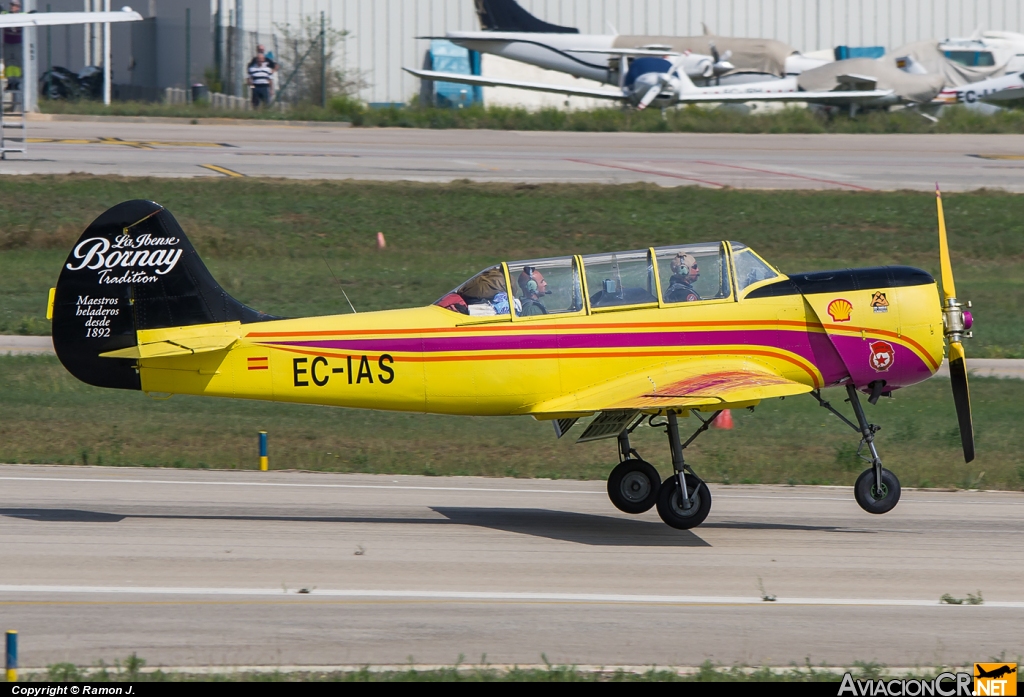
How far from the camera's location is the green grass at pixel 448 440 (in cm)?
1423

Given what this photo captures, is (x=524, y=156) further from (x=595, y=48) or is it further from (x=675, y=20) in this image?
(x=675, y=20)

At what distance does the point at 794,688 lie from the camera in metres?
6.87

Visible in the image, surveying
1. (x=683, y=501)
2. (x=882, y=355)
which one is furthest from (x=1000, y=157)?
(x=683, y=501)

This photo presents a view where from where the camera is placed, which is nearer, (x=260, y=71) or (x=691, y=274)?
(x=691, y=274)

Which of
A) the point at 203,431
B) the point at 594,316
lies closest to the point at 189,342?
the point at 594,316

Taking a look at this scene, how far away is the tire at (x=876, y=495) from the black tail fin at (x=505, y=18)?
39.6 metres

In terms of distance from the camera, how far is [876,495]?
11.4m

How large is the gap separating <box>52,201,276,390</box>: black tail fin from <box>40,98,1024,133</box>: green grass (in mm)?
31297

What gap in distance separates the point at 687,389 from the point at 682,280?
1.21 meters

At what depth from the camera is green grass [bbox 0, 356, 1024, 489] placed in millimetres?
14227

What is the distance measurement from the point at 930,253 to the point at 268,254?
1491cm

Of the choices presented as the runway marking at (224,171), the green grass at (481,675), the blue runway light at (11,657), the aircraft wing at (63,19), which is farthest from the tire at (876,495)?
the runway marking at (224,171)

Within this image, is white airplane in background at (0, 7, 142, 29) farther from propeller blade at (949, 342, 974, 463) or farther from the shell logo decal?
propeller blade at (949, 342, 974, 463)

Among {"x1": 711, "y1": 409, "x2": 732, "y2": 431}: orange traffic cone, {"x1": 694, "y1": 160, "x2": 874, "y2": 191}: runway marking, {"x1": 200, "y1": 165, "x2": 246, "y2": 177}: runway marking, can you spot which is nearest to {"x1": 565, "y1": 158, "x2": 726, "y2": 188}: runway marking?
{"x1": 694, "y1": 160, "x2": 874, "y2": 191}: runway marking
